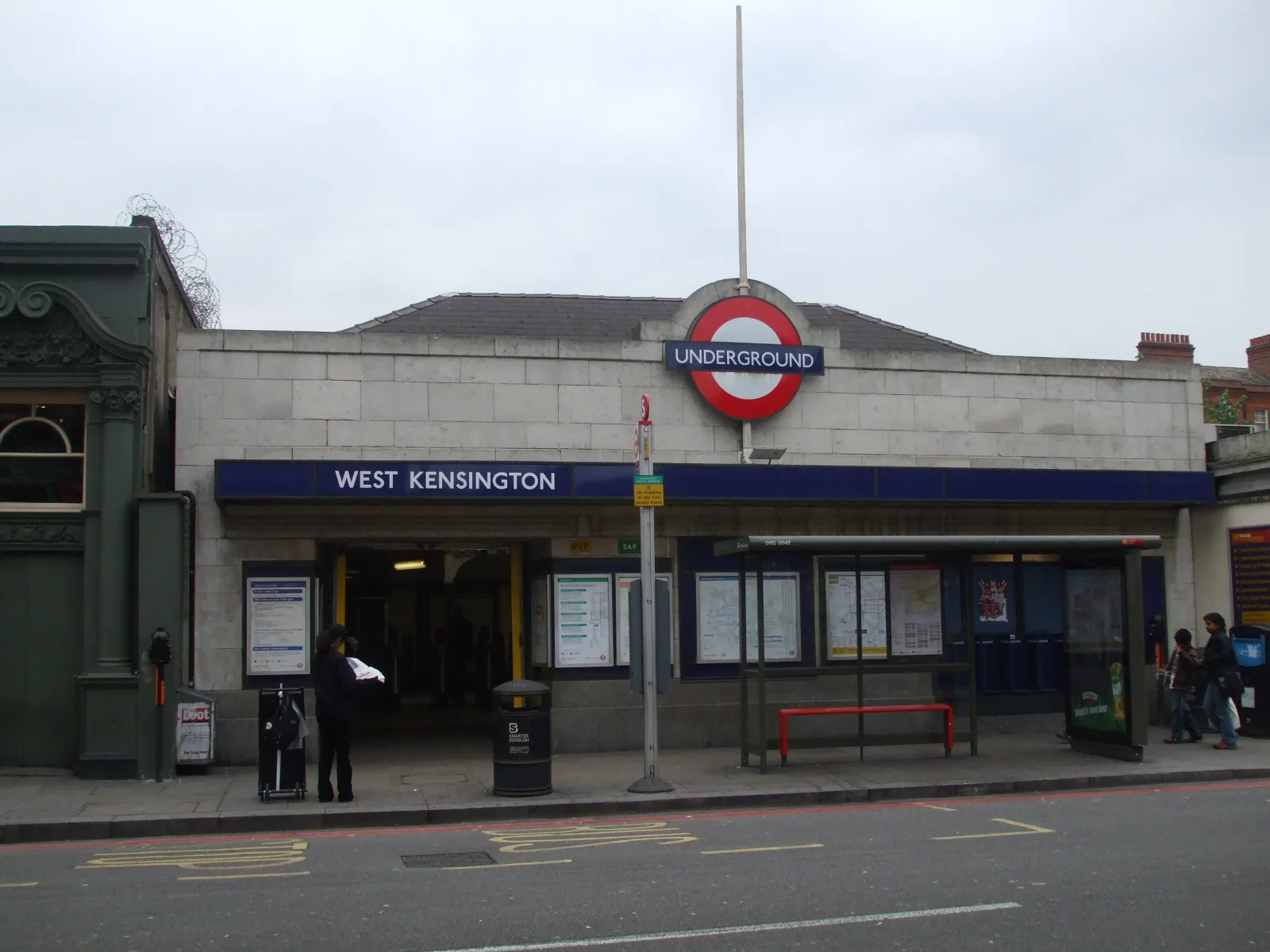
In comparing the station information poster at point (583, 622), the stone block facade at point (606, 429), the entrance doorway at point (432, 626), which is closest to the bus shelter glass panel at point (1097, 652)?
the stone block facade at point (606, 429)

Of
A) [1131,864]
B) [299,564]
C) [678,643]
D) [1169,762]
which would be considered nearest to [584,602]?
[678,643]

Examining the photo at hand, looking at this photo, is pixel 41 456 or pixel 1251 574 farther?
pixel 1251 574

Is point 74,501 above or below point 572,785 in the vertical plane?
above

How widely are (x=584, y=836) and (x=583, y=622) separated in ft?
17.2

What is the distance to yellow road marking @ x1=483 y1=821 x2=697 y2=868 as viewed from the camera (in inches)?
412

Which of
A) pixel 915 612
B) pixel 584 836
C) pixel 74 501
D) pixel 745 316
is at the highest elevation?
pixel 745 316

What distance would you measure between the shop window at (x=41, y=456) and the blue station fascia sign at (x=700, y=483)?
1714 mm

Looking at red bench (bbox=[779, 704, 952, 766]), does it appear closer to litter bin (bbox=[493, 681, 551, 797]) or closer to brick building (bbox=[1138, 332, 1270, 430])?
litter bin (bbox=[493, 681, 551, 797])

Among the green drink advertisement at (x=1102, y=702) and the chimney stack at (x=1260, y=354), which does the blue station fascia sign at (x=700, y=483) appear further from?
the chimney stack at (x=1260, y=354)

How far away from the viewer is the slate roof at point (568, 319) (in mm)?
22500

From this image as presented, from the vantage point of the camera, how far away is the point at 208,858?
33.0 ft

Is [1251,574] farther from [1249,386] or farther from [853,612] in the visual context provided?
[1249,386]

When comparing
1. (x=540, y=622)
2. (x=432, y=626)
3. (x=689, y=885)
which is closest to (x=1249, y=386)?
(x=432, y=626)

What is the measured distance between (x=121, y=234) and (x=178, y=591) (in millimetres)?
4137
